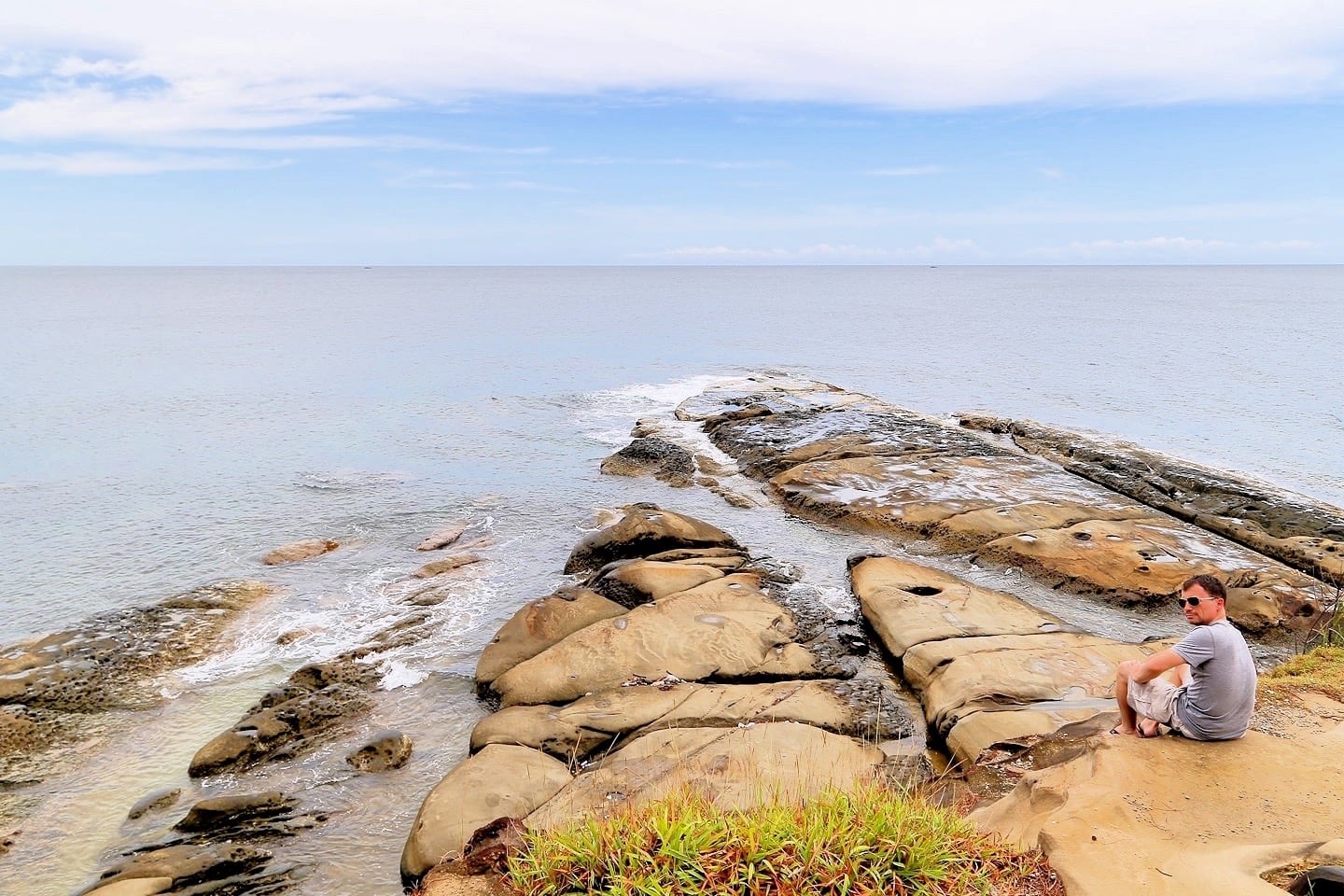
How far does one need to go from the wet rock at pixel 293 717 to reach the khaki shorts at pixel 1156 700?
32.7 feet

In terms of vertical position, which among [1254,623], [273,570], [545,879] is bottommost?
[273,570]

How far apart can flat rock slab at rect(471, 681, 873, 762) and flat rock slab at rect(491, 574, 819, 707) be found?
395 millimetres

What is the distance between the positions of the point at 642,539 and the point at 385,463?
1512cm

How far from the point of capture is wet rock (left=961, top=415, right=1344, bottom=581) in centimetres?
1633

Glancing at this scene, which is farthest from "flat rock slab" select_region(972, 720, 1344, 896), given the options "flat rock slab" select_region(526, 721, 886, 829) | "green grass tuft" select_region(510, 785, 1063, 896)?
"flat rock slab" select_region(526, 721, 886, 829)

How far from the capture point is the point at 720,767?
8.86 metres

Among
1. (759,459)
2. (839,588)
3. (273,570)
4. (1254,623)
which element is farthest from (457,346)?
(1254,623)

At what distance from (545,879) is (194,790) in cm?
684

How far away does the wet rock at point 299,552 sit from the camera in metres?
18.6

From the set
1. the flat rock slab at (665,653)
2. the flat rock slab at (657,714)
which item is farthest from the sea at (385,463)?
the flat rock slab at (665,653)

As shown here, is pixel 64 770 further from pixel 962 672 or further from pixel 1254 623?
pixel 1254 623

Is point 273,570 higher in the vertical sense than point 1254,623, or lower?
lower

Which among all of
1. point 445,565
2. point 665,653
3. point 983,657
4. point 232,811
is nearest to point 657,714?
point 665,653

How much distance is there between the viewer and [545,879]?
5.73 meters
